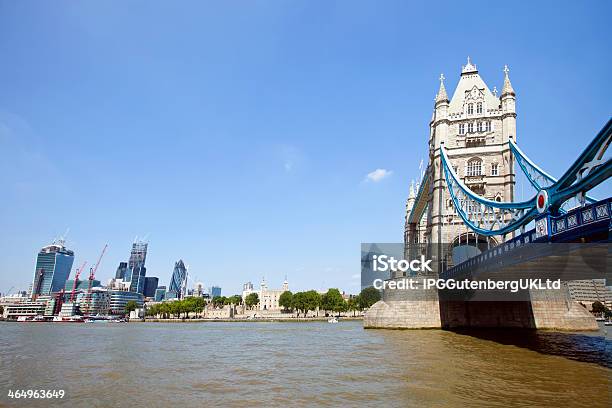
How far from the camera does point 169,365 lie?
876 inches

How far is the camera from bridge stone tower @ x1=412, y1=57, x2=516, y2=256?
50.9 m

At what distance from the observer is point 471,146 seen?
2108 inches

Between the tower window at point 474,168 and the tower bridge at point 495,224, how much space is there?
0.11m

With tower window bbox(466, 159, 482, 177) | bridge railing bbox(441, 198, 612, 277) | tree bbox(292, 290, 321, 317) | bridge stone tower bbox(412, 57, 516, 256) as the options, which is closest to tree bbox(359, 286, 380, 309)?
tree bbox(292, 290, 321, 317)

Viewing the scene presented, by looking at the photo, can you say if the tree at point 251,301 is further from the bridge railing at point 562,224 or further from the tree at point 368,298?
the bridge railing at point 562,224

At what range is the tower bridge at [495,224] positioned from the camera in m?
21.8

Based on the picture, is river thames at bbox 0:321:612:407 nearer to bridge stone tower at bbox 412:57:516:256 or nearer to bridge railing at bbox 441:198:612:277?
bridge railing at bbox 441:198:612:277

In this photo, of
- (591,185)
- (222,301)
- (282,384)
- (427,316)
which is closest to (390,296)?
(427,316)

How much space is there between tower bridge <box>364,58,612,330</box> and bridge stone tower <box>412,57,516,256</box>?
0.38ft

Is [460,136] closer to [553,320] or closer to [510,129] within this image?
[510,129]

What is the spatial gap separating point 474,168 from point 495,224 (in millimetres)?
12089

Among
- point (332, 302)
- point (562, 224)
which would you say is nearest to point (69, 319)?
point (332, 302)

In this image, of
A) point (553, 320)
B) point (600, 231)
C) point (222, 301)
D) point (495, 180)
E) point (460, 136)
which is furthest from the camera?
point (222, 301)

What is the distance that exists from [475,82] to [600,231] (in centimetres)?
4317
